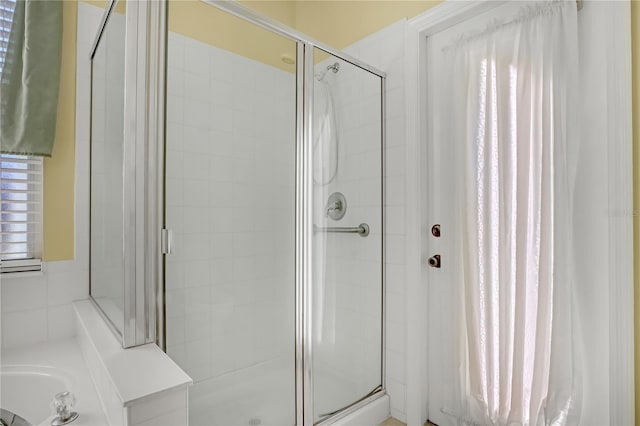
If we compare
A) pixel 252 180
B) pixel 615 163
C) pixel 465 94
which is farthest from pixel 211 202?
pixel 615 163

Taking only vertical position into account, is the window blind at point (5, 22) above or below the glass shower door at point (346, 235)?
above

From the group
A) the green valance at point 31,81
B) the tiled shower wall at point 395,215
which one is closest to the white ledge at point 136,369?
the green valance at point 31,81

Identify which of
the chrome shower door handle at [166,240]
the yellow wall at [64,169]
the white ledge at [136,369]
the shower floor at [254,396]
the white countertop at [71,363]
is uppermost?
the yellow wall at [64,169]

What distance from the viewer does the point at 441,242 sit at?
168 cm

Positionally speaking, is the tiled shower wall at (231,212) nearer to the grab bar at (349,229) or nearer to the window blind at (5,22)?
the grab bar at (349,229)

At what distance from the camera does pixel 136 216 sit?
1093mm

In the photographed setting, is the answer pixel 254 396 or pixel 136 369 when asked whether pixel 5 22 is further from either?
pixel 254 396

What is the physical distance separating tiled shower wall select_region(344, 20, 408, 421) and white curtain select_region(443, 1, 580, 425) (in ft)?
0.92

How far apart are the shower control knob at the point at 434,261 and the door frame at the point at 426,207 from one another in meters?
0.04

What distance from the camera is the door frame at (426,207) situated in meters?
1.16

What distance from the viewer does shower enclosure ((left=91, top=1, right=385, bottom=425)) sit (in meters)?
1.25

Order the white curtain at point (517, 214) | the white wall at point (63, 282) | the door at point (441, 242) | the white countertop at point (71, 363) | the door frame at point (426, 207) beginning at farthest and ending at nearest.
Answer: the door at point (441, 242)
the white wall at point (63, 282)
the white curtain at point (517, 214)
the door frame at point (426, 207)
the white countertop at point (71, 363)

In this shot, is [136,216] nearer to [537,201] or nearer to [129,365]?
[129,365]

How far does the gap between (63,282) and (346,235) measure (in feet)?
4.42
